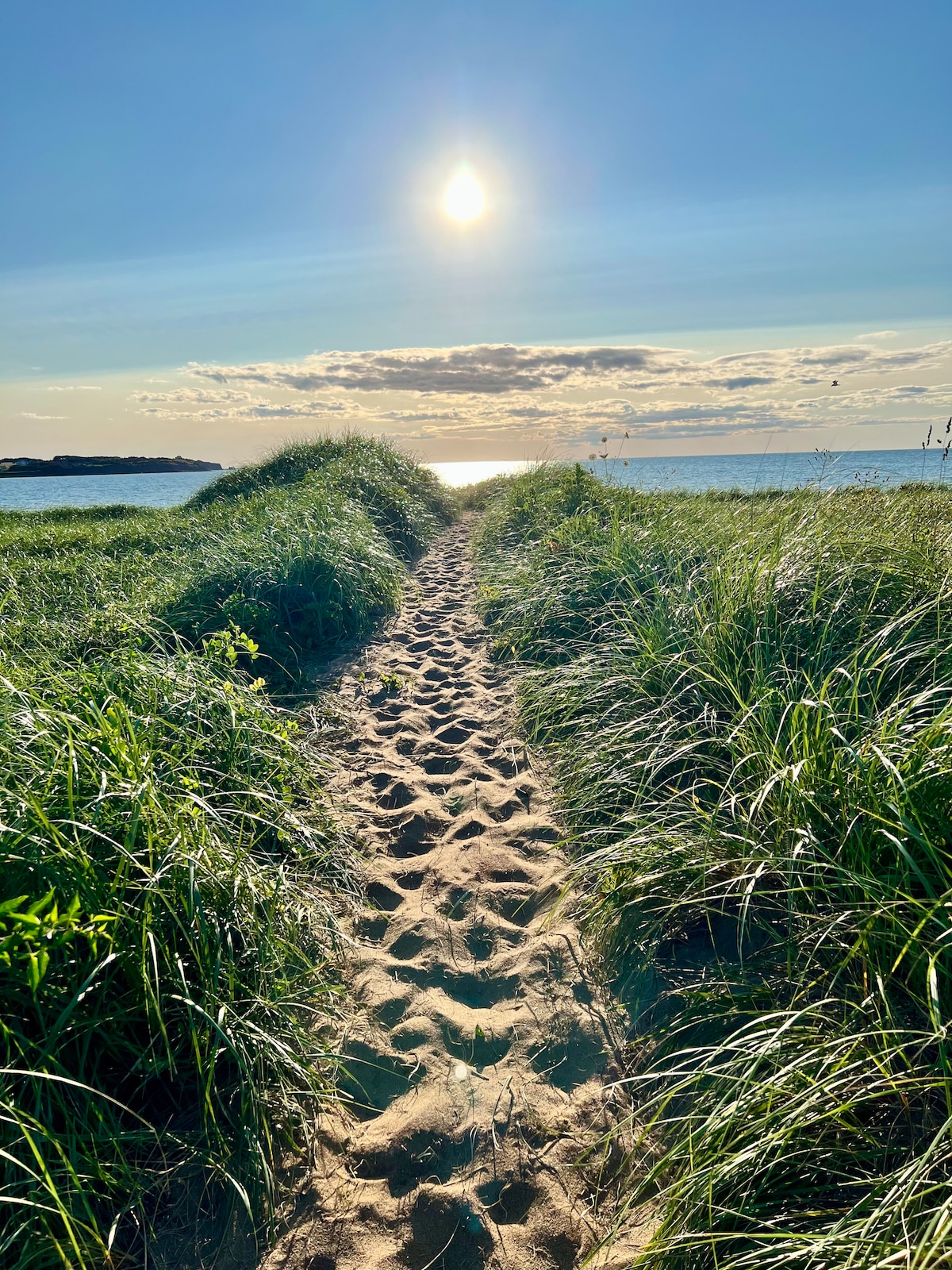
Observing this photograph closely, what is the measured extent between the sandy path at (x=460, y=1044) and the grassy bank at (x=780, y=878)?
215mm

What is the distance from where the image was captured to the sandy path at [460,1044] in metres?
1.87

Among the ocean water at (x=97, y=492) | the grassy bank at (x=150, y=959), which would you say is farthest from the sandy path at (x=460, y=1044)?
the ocean water at (x=97, y=492)

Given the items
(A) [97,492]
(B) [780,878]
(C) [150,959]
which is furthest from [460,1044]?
(A) [97,492]

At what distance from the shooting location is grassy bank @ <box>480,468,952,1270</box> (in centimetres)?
157

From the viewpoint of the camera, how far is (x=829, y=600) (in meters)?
3.82

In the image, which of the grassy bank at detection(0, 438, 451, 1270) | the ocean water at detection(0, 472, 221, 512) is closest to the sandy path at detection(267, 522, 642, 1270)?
the grassy bank at detection(0, 438, 451, 1270)

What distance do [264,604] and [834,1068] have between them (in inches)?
206

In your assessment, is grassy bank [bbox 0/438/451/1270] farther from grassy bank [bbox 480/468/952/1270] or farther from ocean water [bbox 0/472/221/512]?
ocean water [bbox 0/472/221/512]

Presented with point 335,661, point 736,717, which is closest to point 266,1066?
point 736,717

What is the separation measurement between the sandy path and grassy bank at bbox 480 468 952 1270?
0.21 meters

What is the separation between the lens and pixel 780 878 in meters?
2.48

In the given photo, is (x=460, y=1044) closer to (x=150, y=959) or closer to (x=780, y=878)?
(x=150, y=959)

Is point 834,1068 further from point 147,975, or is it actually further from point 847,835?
point 147,975

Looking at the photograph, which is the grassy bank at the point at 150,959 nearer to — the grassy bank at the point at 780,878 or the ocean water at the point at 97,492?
the grassy bank at the point at 780,878
